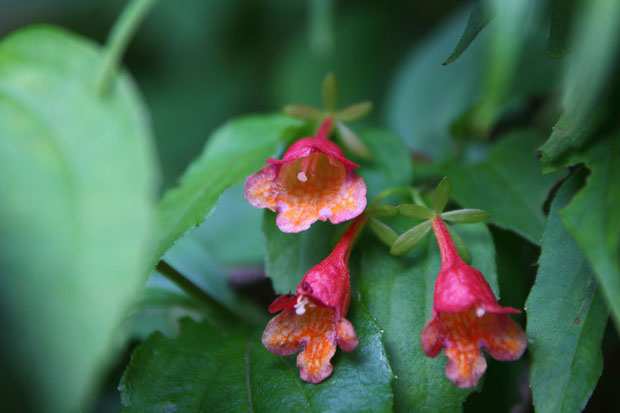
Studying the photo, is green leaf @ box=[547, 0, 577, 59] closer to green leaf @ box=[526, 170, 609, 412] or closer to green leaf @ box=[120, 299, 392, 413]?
green leaf @ box=[526, 170, 609, 412]

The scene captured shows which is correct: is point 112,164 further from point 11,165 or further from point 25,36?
point 25,36

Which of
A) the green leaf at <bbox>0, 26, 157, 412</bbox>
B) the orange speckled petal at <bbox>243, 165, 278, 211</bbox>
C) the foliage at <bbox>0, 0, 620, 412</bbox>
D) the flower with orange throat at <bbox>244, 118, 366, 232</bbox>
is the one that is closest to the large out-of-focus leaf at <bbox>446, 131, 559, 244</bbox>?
the foliage at <bbox>0, 0, 620, 412</bbox>

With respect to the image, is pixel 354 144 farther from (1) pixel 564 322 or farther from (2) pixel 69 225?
(2) pixel 69 225

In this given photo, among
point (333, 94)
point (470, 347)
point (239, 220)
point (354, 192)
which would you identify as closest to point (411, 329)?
point (470, 347)

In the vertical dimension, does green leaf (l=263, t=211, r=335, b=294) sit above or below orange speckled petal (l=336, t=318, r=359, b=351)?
below

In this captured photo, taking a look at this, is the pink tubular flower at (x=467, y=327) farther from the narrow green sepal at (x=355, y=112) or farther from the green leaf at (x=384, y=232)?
the narrow green sepal at (x=355, y=112)

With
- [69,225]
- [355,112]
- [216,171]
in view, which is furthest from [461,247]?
[69,225]
